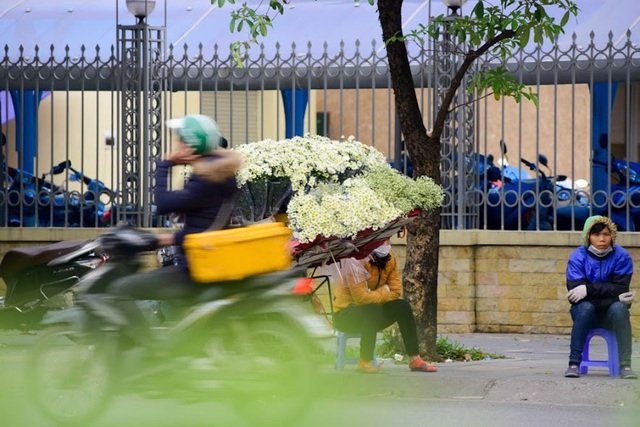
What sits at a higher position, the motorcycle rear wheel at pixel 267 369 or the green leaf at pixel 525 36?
the green leaf at pixel 525 36

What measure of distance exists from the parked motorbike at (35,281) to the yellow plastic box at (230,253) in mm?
5130

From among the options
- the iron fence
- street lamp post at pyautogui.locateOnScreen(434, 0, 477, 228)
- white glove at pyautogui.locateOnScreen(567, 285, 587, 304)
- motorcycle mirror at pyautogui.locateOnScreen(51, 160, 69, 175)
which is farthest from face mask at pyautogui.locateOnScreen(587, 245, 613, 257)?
motorcycle mirror at pyautogui.locateOnScreen(51, 160, 69, 175)

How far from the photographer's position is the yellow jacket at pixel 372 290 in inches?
414

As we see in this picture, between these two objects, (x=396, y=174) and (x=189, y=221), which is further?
(x=396, y=174)

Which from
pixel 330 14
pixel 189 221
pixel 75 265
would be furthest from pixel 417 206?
pixel 330 14

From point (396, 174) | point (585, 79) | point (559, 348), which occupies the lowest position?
point (559, 348)

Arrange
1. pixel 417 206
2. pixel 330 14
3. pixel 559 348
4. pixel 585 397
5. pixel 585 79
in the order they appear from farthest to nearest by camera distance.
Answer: pixel 330 14, pixel 585 79, pixel 559 348, pixel 417 206, pixel 585 397

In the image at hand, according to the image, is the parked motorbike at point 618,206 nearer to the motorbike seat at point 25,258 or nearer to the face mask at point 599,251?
the face mask at point 599,251

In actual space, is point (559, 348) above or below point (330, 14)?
below

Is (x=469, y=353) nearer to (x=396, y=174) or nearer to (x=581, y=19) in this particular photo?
(x=396, y=174)

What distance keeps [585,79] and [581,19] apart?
5.06 feet

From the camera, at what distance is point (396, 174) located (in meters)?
10.3

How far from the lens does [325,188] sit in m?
10.1

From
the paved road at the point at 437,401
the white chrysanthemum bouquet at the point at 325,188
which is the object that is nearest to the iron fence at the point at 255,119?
the paved road at the point at 437,401
